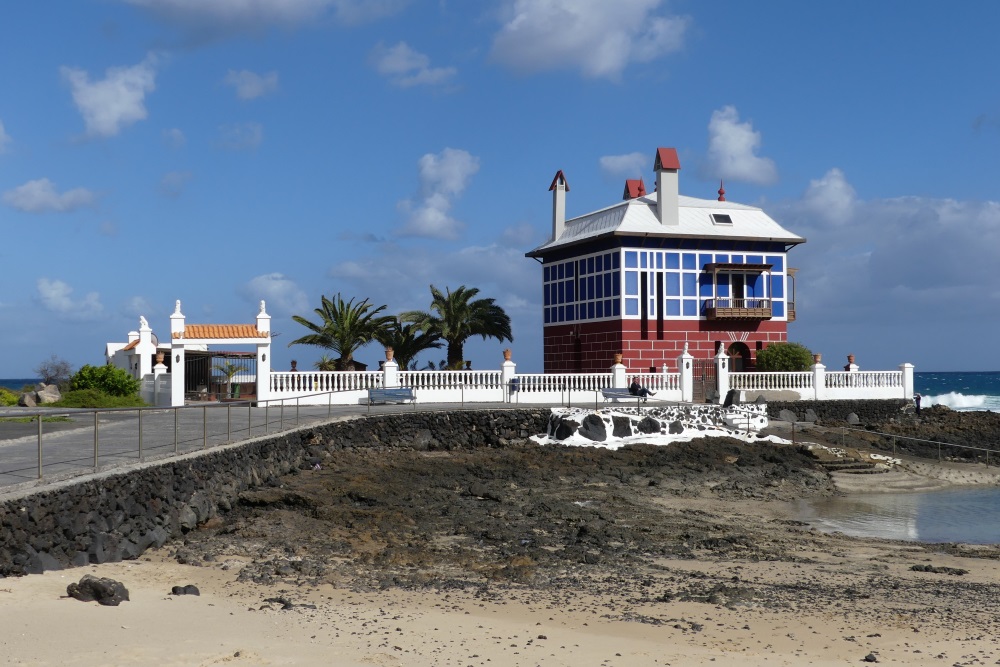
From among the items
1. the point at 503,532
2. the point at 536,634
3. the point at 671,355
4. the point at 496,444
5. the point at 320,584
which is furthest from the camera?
the point at 671,355

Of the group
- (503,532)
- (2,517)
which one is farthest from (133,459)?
(503,532)

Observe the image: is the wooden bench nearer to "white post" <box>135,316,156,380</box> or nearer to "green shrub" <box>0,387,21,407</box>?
"white post" <box>135,316,156,380</box>

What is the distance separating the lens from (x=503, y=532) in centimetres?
1502

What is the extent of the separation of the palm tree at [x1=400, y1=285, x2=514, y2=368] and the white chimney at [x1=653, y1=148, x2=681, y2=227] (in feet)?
28.8

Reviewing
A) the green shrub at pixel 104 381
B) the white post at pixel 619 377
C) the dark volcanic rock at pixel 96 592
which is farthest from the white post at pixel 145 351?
the dark volcanic rock at pixel 96 592

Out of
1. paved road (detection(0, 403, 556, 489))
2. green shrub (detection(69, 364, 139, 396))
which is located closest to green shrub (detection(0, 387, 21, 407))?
green shrub (detection(69, 364, 139, 396))

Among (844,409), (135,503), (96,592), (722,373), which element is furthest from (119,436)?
(844,409)

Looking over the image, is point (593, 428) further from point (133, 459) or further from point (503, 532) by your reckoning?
point (133, 459)

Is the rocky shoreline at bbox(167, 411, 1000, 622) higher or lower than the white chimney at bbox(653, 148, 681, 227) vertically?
lower

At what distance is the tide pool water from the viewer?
738 inches

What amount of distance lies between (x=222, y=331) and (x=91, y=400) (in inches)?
177

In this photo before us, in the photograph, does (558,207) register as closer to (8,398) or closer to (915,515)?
(8,398)

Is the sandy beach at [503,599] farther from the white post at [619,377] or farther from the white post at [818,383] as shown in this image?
the white post at [818,383]

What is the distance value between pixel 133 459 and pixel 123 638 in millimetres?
6364
